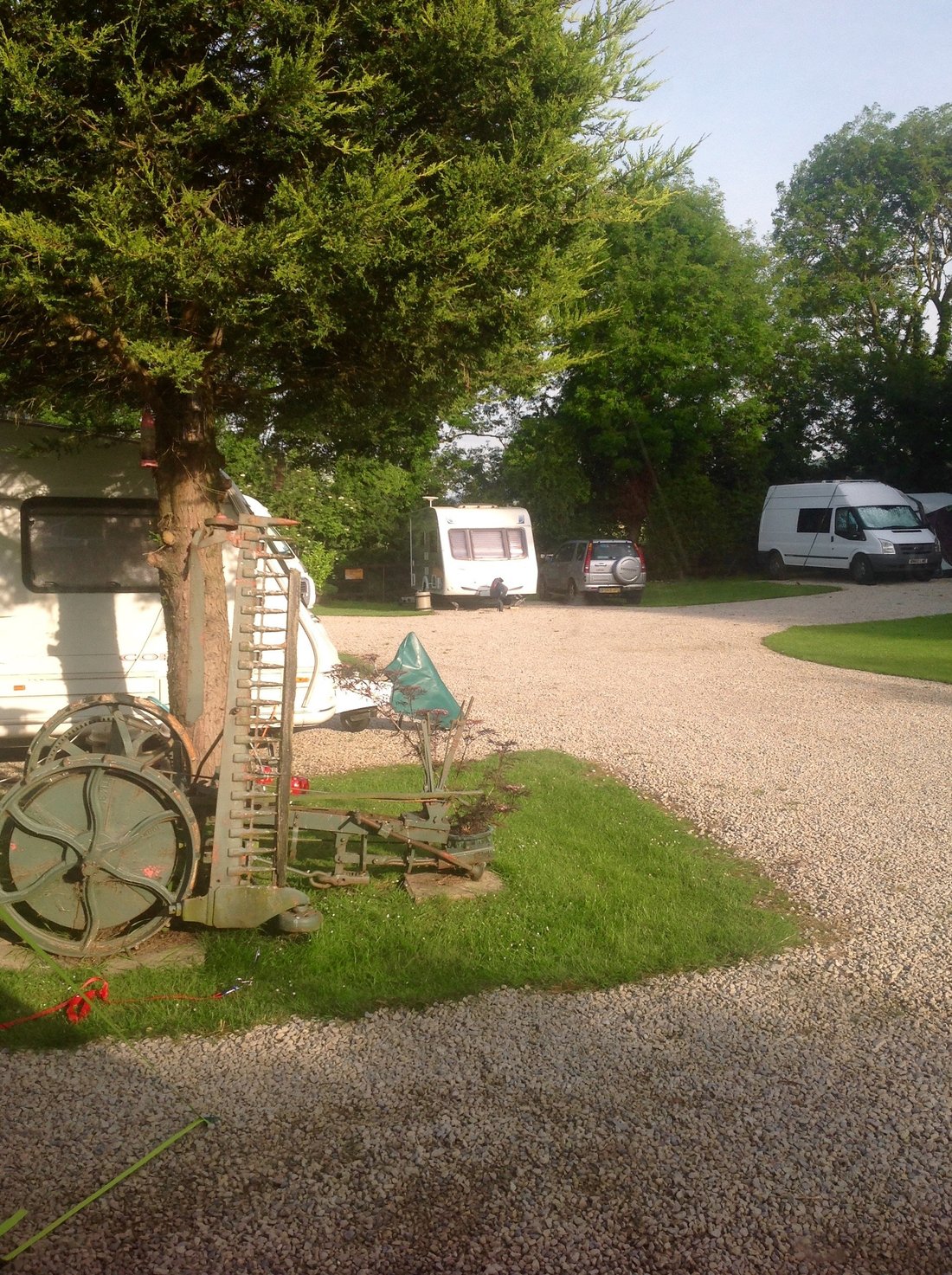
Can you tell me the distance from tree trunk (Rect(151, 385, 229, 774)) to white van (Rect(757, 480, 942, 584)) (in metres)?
25.7

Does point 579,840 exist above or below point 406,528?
below

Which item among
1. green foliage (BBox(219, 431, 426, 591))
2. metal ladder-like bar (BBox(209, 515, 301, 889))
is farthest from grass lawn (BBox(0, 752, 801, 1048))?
green foliage (BBox(219, 431, 426, 591))

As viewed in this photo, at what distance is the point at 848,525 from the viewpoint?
3027cm

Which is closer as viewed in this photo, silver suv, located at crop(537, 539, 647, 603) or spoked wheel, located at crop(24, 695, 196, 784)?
spoked wheel, located at crop(24, 695, 196, 784)

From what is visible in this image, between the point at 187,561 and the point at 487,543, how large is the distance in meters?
22.5

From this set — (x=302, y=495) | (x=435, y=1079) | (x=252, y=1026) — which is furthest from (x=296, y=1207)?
(x=302, y=495)

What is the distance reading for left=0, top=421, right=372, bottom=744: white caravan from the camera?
8.18 meters

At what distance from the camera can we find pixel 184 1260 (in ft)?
9.64

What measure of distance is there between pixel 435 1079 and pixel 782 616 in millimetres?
19808

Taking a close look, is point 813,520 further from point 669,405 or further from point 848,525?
point 669,405

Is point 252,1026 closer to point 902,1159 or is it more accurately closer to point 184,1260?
point 184,1260

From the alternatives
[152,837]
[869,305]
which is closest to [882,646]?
[152,837]

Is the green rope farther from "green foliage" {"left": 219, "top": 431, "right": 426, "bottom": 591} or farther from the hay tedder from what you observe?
"green foliage" {"left": 219, "top": 431, "right": 426, "bottom": 591}

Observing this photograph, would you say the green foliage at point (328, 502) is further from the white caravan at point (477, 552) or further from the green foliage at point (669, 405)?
the green foliage at point (669, 405)
